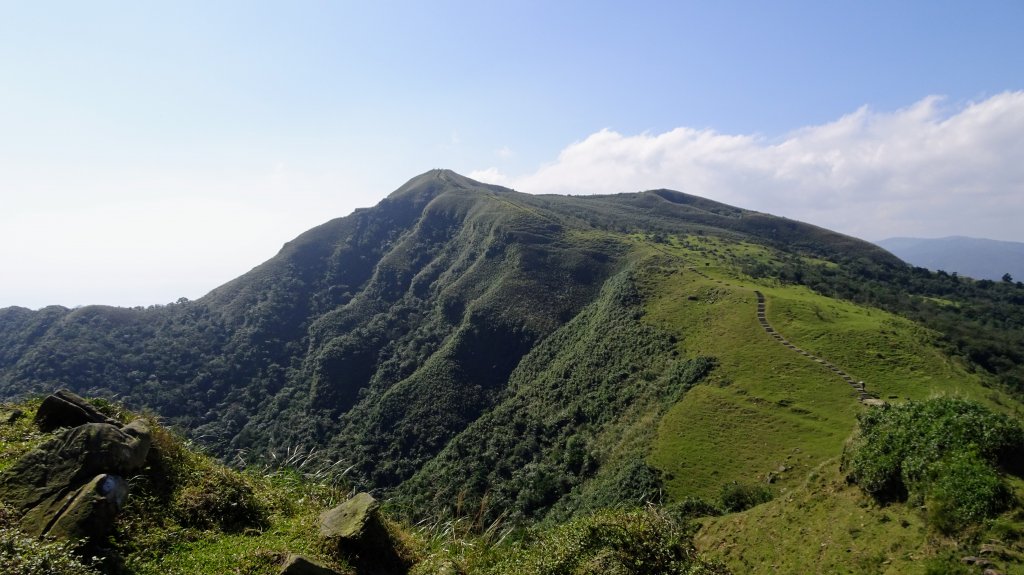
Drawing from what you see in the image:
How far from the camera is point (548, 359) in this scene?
68.8 metres

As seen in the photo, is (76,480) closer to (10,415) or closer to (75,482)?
(75,482)

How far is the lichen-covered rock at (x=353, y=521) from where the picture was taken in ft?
26.5

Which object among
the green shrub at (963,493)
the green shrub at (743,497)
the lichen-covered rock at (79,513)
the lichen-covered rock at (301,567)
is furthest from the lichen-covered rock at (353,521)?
the green shrub at (743,497)

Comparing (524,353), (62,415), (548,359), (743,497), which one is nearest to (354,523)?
(62,415)

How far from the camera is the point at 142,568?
696cm

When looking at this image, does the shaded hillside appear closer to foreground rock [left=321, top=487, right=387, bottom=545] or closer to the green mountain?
the green mountain

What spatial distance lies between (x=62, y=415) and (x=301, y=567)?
248 inches

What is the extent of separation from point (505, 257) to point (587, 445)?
60076 millimetres

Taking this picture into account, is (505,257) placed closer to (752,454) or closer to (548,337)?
(548,337)

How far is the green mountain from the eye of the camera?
33.1 metres

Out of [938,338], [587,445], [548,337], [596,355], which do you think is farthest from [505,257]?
[938,338]

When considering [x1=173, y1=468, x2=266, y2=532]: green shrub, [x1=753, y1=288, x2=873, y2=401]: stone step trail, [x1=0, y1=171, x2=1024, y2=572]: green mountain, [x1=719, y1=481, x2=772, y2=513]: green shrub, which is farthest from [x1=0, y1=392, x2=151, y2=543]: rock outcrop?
[x1=753, y1=288, x2=873, y2=401]: stone step trail

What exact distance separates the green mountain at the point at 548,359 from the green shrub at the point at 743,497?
191 mm

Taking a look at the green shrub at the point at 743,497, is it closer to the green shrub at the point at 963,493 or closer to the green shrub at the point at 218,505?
the green shrub at the point at 963,493
